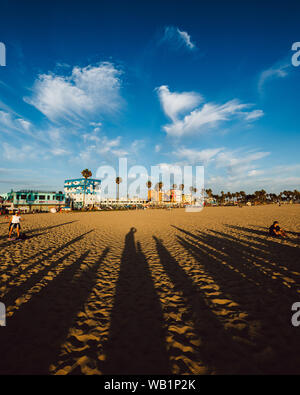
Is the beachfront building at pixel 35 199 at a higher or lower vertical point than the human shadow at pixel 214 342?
higher

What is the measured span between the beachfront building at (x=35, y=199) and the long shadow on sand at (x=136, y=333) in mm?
55868

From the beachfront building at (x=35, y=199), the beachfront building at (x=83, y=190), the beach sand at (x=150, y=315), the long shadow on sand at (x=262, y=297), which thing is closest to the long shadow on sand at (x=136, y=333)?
the beach sand at (x=150, y=315)

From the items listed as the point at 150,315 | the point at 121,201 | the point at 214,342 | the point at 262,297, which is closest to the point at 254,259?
the point at 262,297

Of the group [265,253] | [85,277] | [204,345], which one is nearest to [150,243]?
[85,277]

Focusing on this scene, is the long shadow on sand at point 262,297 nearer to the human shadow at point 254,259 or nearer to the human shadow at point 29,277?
the human shadow at point 254,259

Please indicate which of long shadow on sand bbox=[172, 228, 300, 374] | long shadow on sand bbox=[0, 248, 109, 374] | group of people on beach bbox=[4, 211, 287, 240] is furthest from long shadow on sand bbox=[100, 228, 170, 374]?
group of people on beach bbox=[4, 211, 287, 240]

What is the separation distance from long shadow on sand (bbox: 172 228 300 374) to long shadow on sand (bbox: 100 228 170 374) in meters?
1.59

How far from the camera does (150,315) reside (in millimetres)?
3889

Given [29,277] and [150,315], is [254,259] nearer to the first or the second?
[150,315]

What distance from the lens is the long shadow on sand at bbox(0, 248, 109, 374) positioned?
2656 millimetres

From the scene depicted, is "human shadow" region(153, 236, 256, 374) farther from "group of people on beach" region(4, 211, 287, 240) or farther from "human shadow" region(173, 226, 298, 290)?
"group of people on beach" region(4, 211, 287, 240)

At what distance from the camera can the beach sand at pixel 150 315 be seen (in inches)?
105

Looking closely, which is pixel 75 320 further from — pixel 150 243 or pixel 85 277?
pixel 150 243
